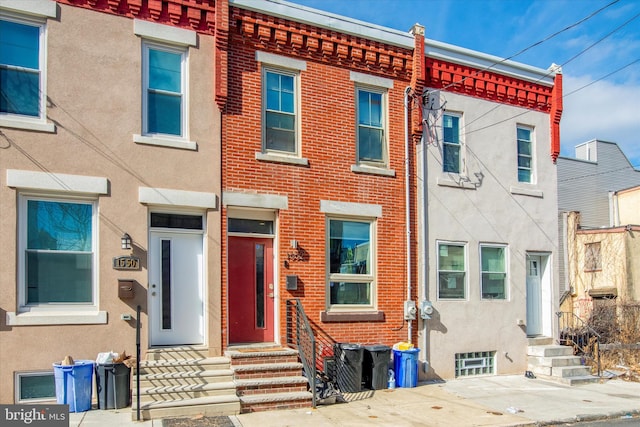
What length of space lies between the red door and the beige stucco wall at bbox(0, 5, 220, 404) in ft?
1.78

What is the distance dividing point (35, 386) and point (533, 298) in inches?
436

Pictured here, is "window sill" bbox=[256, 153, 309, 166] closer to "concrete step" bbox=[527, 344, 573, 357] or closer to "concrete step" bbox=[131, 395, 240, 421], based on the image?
"concrete step" bbox=[131, 395, 240, 421]

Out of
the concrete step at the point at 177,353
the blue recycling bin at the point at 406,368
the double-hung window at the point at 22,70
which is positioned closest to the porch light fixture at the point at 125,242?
the concrete step at the point at 177,353

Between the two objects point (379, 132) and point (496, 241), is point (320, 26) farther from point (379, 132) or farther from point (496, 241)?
point (496, 241)

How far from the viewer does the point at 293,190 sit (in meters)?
10.9

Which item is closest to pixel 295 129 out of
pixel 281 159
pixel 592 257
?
pixel 281 159

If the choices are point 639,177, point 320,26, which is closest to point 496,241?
point 320,26

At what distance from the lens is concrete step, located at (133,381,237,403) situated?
27.6ft

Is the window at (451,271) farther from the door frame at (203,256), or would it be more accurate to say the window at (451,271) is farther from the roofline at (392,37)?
the door frame at (203,256)

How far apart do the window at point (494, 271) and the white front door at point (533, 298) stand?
969 millimetres

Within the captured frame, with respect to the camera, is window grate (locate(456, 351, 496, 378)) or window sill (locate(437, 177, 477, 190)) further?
window sill (locate(437, 177, 477, 190))

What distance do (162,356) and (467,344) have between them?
6709 millimetres

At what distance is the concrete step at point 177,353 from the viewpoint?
9.27 metres

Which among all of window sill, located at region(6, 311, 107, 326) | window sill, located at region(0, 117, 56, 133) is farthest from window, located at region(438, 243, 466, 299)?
window sill, located at region(0, 117, 56, 133)
